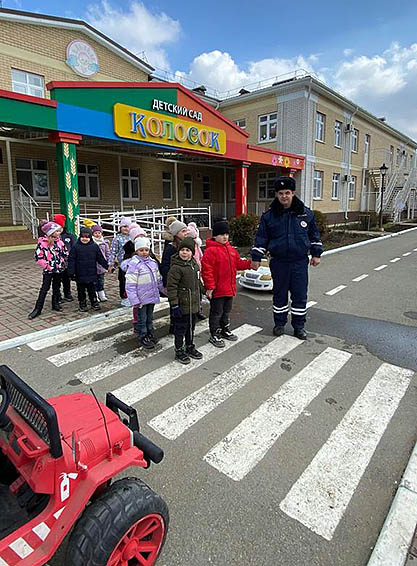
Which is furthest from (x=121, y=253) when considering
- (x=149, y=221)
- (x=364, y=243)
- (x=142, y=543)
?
(x=364, y=243)

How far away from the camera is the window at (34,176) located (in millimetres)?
14592

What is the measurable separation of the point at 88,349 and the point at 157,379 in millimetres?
1346

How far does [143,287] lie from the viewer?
4.85 m

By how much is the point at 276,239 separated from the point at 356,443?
2.96 meters

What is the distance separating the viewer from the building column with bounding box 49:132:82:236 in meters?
10.5

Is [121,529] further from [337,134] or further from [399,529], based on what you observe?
[337,134]

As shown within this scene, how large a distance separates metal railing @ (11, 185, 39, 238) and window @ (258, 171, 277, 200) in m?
14.5

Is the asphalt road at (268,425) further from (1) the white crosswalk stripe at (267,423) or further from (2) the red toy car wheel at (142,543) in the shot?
(2) the red toy car wheel at (142,543)

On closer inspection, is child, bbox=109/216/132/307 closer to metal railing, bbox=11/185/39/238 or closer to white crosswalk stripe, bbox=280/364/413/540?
white crosswalk stripe, bbox=280/364/413/540

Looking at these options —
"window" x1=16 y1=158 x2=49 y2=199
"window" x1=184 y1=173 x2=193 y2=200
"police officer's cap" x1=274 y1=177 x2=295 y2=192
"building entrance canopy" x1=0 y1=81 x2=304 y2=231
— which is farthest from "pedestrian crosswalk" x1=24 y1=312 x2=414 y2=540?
"window" x1=184 y1=173 x2=193 y2=200

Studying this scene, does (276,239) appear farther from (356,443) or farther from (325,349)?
(356,443)

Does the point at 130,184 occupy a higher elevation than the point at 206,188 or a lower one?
lower

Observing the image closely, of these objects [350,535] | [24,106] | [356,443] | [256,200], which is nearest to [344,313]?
[356,443]

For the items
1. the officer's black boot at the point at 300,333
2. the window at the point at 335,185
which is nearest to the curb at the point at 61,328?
the officer's black boot at the point at 300,333
